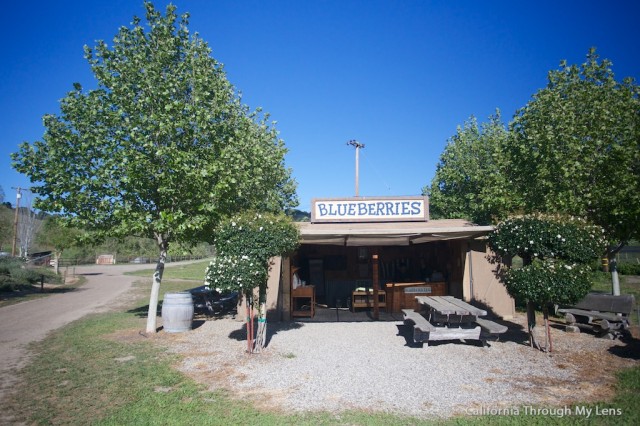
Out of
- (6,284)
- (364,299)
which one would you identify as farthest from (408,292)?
(6,284)

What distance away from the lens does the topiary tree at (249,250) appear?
312 inches

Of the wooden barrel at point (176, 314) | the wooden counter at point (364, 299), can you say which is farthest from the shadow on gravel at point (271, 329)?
the wooden counter at point (364, 299)

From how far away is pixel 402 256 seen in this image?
1465 cm

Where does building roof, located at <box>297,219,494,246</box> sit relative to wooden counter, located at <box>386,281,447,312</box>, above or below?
above

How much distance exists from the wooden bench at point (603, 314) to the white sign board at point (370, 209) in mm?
4717

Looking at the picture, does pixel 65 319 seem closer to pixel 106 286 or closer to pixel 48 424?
pixel 48 424

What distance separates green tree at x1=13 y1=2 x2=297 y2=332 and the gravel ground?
136 inches

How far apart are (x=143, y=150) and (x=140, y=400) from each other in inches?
265

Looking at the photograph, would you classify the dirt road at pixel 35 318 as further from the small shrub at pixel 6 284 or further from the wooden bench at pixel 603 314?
the wooden bench at pixel 603 314

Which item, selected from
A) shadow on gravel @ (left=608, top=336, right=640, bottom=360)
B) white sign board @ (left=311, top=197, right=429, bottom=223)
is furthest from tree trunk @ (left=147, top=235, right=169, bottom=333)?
shadow on gravel @ (left=608, top=336, right=640, bottom=360)

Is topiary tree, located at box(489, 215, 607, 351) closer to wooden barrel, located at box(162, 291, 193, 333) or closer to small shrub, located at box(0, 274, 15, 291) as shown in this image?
wooden barrel, located at box(162, 291, 193, 333)

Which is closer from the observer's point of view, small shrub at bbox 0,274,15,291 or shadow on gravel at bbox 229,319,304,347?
shadow on gravel at bbox 229,319,304,347

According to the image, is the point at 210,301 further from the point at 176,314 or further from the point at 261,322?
the point at 261,322

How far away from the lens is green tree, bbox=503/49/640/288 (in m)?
10.8
